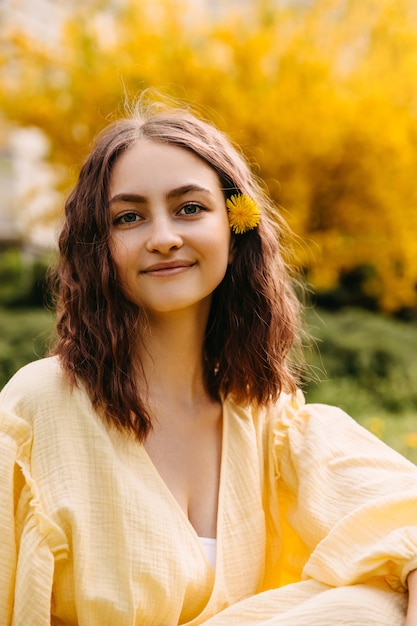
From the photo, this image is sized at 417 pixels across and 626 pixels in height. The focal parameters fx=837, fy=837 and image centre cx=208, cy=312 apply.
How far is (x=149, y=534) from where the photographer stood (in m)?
1.93

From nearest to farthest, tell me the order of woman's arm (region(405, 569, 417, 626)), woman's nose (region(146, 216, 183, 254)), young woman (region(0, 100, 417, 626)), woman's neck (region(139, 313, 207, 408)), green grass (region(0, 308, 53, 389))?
woman's arm (region(405, 569, 417, 626)) → young woman (region(0, 100, 417, 626)) → woman's nose (region(146, 216, 183, 254)) → woman's neck (region(139, 313, 207, 408)) → green grass (region(0, 308, 53, 389))

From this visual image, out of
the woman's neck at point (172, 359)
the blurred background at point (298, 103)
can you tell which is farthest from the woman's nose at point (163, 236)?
the blurred background at point (298, 103)

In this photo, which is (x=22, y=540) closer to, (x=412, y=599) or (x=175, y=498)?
(x=175, y=498)

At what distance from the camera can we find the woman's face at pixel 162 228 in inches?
80.0

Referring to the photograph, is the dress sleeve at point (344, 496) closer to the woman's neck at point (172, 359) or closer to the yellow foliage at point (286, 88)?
the woman's neck at point (172, 359)

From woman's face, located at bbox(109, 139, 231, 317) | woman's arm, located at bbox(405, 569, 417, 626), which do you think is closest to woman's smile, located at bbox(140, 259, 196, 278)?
woman's face, located at bbox(109, 139, 231, 317)

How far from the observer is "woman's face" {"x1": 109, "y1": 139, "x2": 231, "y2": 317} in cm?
203

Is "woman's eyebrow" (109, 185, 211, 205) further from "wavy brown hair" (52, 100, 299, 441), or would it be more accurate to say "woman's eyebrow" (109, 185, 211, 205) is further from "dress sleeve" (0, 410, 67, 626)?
"dress sleeve" (0, 410, 67, 626)

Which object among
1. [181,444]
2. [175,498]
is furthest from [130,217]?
[175,498]

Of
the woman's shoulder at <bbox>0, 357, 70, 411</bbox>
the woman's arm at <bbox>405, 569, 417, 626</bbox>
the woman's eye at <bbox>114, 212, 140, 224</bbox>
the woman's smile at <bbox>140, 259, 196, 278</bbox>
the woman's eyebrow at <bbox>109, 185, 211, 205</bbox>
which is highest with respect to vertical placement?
the woman's eyebrow at <bbox>109, 185, 211, 205</bbox>

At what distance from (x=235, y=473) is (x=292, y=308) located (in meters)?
0.53

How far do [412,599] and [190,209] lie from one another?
3.43ft

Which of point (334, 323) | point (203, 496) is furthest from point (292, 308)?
point (334, 323)

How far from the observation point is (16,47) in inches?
308
